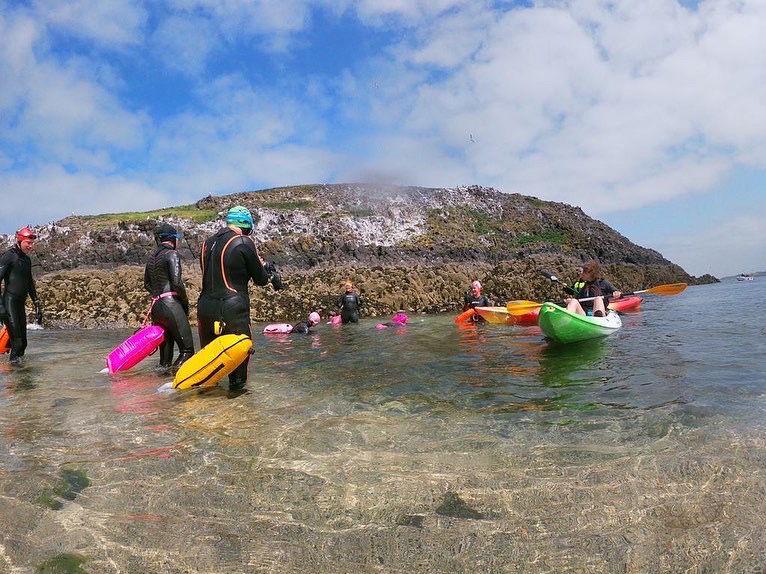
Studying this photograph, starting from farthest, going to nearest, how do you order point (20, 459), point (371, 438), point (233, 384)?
point (233, 384)
point (371, 438)
point (20, 459)

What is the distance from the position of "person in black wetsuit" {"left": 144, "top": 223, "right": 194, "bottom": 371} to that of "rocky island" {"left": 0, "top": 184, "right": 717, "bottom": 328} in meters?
15.5

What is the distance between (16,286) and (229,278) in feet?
19.6

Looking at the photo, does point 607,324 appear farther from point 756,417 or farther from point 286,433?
point 286,433

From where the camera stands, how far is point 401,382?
7117 millimetres

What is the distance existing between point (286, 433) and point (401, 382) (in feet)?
9.20

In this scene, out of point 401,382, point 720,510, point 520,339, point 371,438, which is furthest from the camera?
point 520,339

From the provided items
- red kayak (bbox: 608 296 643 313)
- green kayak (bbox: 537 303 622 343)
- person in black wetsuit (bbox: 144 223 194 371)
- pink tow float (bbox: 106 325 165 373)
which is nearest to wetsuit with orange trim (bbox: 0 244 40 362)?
pink tow float (bbox: 106 325 165 373)

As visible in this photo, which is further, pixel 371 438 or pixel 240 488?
pixel 371 438

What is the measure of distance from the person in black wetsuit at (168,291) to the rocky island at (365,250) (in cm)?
1549


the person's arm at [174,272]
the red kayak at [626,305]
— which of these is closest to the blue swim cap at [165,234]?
the person's arm at [174,272]

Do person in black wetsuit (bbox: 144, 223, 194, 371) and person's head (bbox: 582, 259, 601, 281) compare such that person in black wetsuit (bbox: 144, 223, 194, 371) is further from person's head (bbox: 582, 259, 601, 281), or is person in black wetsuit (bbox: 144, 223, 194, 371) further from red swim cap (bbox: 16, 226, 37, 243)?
person's head (bbox: 582, 259, 601, 281)

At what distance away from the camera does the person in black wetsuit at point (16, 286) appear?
369 inches

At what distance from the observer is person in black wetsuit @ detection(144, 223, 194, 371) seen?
778cm


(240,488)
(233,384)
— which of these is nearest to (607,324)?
(233,384)
